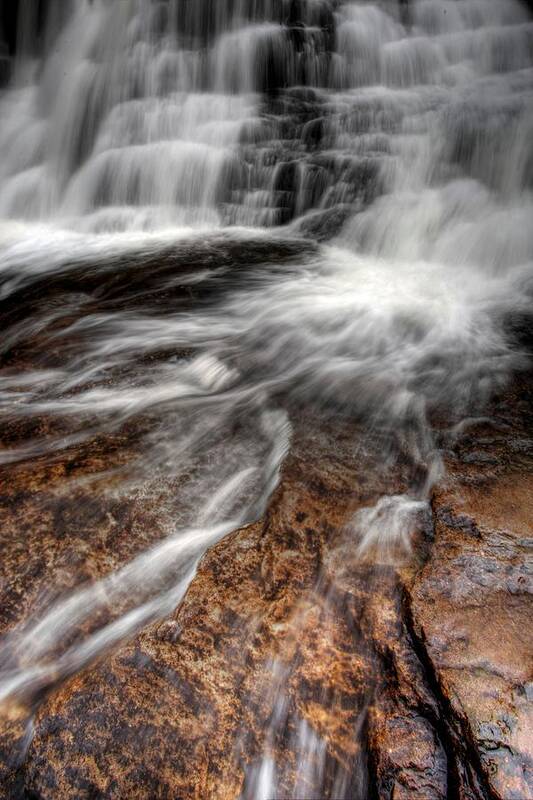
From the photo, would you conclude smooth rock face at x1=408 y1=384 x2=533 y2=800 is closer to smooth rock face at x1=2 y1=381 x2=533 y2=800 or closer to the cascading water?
smooth rock face at x1=2 y1=381 x2=533 y2=800

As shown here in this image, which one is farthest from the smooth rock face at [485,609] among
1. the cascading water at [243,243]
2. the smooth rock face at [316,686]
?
the cascading water at [243,243]

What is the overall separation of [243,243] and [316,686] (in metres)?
6.15

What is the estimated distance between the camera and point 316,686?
1.68m

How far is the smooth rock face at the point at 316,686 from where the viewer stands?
59.1 inches

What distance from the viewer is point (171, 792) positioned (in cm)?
151

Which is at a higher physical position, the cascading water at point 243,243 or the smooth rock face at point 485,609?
the cascading water at point 243,243

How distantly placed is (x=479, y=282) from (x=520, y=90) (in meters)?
3.99

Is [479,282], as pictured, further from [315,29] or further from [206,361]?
[315,29]

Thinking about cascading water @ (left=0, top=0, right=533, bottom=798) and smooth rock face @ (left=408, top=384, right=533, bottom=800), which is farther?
cascading water @ (left=0, top=0, right=533, bottom=798)

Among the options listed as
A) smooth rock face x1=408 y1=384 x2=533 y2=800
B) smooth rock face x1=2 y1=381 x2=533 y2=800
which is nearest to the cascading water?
smooth rock face x1=2 y1=381 x2=533 y2=800

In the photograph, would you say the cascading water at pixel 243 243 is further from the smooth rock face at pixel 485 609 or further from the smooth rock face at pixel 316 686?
the smooth rock face at pixel 485 609

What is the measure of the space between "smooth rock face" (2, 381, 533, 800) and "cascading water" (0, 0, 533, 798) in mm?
92

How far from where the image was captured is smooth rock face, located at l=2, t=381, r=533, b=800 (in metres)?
1.50

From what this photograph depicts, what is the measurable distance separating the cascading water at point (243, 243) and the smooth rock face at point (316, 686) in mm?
92
